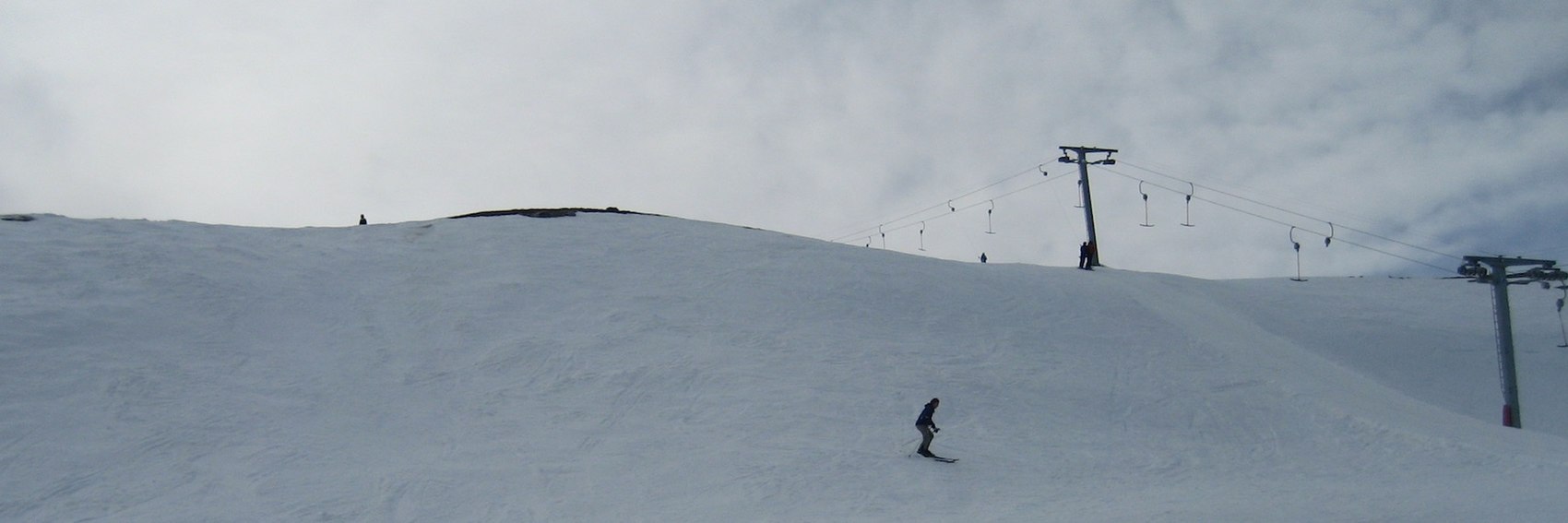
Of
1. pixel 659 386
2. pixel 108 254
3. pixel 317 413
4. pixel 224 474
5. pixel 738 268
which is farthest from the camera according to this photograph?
pixel 738 268

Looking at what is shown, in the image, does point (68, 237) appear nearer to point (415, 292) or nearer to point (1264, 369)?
point (415, 292)

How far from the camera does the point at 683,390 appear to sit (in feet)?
63.5

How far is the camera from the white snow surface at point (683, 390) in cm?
1432

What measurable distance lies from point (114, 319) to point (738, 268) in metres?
14.9

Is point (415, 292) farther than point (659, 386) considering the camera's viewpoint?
Yes

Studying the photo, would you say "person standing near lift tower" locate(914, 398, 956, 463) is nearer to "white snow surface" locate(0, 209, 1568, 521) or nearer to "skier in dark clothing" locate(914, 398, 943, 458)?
"skier in dark clothing" locate(914, 398, 943, 458)

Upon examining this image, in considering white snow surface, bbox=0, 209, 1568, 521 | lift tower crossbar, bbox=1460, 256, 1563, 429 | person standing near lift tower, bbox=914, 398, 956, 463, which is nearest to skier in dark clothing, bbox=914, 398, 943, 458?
person standing near lift tower, bbox=914, 398, 956, 463

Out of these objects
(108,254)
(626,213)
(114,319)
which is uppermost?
(626,213)

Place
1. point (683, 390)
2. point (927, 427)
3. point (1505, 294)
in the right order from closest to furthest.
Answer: point (927, 427), point (683, 390), point (1505, 294)

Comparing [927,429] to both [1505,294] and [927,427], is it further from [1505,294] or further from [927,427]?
[1505,294]

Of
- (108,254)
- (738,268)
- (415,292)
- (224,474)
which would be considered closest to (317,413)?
(224,474)

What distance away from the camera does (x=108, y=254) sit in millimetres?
23344

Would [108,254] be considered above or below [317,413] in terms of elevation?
above

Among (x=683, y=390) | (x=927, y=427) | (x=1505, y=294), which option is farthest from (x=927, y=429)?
(x=1505, y=294)
